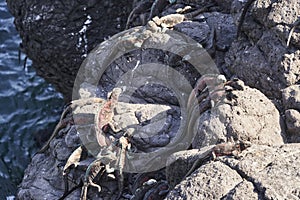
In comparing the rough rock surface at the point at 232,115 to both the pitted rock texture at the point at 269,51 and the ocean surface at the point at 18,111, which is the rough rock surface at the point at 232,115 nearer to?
the pitted rock texture at the point at 269,51

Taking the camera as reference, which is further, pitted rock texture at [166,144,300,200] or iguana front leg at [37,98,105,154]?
iguana front leg at [37,98,105,154]

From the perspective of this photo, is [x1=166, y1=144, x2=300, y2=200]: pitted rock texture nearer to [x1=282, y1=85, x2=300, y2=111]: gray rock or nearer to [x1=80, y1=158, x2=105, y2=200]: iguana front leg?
[x1=282, y1=85, x2=300, y2=111]: gray rock

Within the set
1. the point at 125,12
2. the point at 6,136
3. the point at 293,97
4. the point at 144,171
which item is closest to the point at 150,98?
the point at 144,171

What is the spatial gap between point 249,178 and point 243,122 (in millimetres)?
1445

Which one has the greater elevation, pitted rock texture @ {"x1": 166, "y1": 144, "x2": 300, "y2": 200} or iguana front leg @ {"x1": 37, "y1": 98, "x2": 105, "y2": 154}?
pitted rock texture @ {"x1": 166, "y1": 144, "x2": 300, "y2": 200}

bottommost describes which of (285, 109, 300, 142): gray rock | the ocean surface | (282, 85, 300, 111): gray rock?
the ocean surface

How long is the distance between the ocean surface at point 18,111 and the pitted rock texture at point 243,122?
16.5 ft

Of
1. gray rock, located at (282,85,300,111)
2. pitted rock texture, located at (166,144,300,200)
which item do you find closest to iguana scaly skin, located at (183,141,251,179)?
pitted rock texture, located at (166,144,300,200)

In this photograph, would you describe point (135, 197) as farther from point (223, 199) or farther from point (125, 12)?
point (125, 12)

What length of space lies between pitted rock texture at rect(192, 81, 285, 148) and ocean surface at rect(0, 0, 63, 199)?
16.5 ft

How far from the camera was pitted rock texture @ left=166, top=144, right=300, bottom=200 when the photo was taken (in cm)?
513

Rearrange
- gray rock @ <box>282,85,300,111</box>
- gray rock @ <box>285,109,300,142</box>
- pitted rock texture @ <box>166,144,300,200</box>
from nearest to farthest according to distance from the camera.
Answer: pitted rock texture @ <box>166,144,300,200</box>, gray rock @ <box>285,109,300,142</box>, gray rock @ <box>282,85,300,111</box>

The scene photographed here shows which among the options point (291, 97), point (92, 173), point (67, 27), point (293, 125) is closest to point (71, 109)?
point (92, 173)

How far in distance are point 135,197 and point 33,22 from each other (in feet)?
16.6
